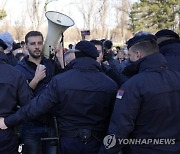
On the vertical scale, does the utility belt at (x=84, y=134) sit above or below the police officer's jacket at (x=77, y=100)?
below

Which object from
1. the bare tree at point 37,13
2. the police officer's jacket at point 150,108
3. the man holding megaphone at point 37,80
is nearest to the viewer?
the police officer's jacket at point 150,108

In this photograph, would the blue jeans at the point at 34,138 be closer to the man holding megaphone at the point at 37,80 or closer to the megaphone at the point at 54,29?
the man holding megaphone at the point at 37,80

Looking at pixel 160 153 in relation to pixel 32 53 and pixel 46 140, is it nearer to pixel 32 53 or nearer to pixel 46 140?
pixel 46 140

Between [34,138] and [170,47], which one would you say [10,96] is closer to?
[34,138]

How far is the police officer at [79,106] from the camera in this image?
3412 mm

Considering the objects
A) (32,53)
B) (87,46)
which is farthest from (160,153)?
(32,53)

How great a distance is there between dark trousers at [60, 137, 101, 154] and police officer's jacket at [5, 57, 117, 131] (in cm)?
12

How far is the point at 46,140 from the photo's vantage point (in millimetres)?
4008

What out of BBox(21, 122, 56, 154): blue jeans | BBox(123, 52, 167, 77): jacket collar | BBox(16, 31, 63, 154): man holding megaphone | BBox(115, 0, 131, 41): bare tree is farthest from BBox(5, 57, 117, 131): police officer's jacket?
BBox(115, 0, 131, 41): bare tree

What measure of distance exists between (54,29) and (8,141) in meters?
1.73

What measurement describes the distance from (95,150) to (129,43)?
3.64 feet

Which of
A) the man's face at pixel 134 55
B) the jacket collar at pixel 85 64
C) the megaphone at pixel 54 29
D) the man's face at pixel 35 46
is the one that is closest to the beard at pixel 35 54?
the man's face at pixel 35 46

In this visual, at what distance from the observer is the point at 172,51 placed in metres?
4.35

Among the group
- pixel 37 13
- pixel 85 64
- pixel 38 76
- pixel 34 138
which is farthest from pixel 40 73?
pixel 37 13
